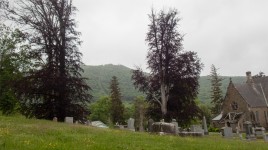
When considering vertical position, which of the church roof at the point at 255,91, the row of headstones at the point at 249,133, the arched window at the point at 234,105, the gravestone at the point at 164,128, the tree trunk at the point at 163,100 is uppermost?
the church roof at the point at 255,91

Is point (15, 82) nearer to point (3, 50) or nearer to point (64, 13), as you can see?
point (64, 13)

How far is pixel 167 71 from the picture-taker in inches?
1422

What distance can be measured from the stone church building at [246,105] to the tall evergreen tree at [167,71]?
102 ft

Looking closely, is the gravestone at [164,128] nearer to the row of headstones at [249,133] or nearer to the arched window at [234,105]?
the row of headstones at [249,133]

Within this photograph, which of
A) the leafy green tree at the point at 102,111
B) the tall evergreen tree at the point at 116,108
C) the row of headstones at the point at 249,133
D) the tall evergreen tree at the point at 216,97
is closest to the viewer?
the row of headstones at the point at 249,133

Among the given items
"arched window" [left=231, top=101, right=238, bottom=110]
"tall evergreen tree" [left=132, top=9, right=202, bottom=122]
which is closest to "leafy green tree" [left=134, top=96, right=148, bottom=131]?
"arched window" [left=231, top=101, right=238, bottom=110]

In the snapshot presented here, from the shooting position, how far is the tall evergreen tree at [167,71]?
35250 millimetres

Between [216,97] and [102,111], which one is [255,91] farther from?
[102,111]

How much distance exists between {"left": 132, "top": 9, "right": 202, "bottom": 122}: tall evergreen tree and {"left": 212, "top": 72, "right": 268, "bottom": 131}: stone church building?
31.1 meters

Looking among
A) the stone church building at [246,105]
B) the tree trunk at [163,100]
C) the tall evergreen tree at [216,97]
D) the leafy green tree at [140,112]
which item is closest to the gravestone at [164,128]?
the tree trunk at [163,100]

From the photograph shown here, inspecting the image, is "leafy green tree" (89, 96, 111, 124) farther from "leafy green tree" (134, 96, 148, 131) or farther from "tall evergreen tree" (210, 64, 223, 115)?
"tall evergreen tree" (210, 64, 223, 115)

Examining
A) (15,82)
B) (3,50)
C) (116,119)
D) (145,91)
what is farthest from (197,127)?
(116,119)

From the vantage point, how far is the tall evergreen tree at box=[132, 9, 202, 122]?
116ft

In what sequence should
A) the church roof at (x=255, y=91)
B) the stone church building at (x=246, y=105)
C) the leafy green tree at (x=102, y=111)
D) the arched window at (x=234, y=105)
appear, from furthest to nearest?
the leafy green tree at (x=102, y=111) → the arched window at (x=234, y=105) → the church roof at (x=255, y=91) → the stone church building at (x=246, y=105)
